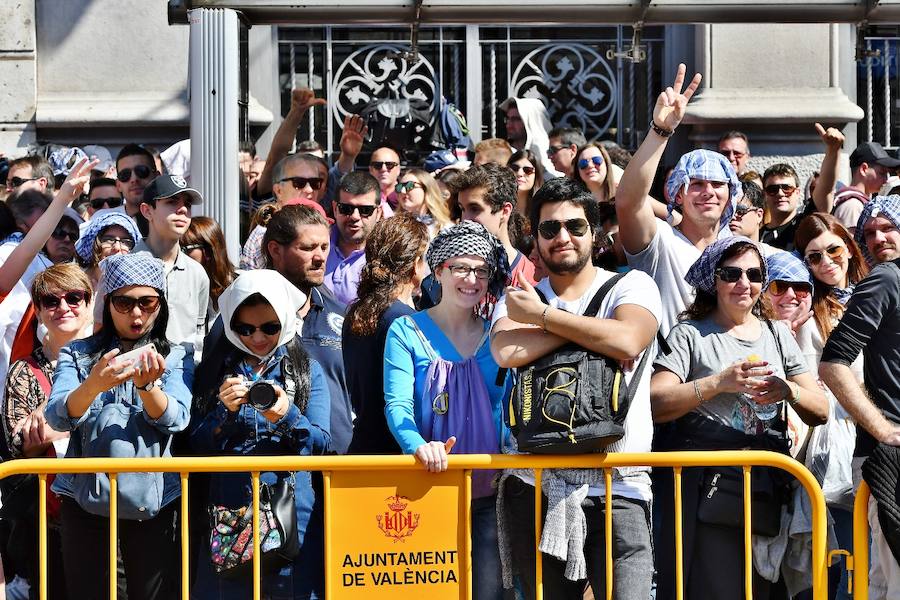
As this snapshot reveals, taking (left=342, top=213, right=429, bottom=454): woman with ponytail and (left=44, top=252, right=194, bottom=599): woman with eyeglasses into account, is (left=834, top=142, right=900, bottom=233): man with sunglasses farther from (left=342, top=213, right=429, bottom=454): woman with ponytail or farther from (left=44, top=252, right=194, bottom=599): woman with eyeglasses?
(left=44, top=252, right=194, bottom=599): woman with eyeglasses

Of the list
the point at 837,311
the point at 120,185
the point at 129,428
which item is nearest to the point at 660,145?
the point at 837,311

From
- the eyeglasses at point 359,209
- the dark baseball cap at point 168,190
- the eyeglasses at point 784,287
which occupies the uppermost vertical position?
the dark baseball cap at point 168,190

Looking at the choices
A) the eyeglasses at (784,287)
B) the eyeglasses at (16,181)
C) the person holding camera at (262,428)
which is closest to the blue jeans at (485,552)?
the person holding camera at (262,428)

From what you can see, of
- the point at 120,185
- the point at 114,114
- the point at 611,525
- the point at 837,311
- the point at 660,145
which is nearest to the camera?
the point at 611,525

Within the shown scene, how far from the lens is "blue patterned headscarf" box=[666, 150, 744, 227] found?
6.33 metres

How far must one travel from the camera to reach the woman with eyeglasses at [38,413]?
597cm

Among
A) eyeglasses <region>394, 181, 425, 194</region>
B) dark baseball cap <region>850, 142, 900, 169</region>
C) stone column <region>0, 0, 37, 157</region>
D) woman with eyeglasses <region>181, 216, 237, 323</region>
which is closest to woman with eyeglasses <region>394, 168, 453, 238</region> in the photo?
eyeglasses <region>394, 181, 425, 194</region>

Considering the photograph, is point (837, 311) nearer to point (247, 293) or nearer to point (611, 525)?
point (611, 525)

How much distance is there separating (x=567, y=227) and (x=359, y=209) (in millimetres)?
2130

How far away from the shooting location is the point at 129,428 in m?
5.39

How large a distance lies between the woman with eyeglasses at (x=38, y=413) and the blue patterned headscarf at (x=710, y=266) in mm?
2628

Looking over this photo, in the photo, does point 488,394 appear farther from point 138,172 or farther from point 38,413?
point 138,172

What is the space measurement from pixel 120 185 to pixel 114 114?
2.58 m

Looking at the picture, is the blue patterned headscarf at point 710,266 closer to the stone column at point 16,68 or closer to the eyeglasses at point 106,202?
the eyeglasses at point 106,202
